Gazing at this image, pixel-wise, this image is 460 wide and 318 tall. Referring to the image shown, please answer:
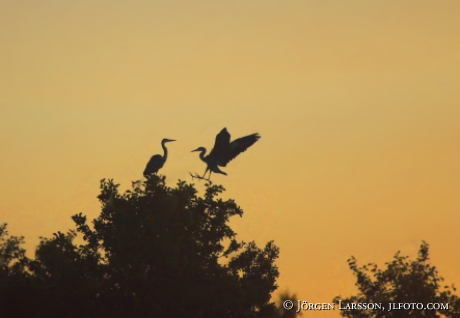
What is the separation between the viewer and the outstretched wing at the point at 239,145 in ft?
239

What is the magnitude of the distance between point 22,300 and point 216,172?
804cm

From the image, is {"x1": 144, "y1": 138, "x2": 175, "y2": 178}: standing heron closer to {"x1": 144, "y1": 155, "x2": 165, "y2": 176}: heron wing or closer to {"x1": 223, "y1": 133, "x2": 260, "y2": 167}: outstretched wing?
{"x1": 144, "y1": 155, "x2": 165, "y2": 176}: heron wing

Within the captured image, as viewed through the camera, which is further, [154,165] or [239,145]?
[154,165]

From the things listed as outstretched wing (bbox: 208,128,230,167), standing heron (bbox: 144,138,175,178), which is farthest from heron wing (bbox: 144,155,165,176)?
outstretched wing (bbox: 208,128,230,167)

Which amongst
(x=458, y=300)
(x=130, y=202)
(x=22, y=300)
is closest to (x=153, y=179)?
(x=130, y=202)

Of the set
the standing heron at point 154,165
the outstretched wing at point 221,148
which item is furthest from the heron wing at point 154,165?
the outstretched wing at point 221,148

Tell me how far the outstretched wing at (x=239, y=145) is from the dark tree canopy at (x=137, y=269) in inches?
97.6

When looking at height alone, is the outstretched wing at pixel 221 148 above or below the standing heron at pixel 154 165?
below

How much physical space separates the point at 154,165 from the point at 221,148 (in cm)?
348

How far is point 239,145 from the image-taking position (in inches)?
2869

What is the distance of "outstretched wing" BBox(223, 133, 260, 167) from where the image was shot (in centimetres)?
7288

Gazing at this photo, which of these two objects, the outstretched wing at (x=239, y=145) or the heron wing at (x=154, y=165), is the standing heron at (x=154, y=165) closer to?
the heron wing at (x=154, y=165)

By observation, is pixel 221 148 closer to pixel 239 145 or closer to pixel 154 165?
pixel 239 145

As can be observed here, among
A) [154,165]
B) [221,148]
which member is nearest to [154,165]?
[154,165]
